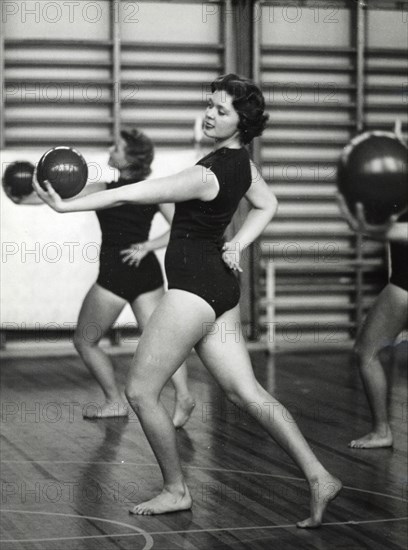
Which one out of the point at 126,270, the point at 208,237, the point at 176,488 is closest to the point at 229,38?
the point at 126,270

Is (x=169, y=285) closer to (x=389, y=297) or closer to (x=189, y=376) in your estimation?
(x=389, y=297)

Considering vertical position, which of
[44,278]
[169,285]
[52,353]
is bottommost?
[52,353]

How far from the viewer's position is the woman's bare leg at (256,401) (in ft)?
10.9

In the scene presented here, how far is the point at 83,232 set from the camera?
7781 millimetres

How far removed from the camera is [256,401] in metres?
3.30

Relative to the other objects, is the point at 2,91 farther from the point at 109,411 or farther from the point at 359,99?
the point at 109,411

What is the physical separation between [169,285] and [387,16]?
5.81 meters

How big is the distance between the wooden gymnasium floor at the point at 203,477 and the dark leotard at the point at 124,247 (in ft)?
2.21

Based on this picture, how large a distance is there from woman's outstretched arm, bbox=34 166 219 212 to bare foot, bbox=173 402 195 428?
6.82ft

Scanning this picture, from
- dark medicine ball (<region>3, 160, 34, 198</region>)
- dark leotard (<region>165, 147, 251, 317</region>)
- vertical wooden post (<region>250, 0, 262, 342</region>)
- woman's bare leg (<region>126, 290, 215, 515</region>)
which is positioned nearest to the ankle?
woman's bare leg (<region>126, 290, 215, 515</region>)

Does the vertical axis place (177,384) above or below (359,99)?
below

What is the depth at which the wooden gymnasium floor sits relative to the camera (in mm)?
3354

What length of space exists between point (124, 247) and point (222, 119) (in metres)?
1.80

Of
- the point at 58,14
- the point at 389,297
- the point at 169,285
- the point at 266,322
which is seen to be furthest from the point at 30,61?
the point at 169,285
